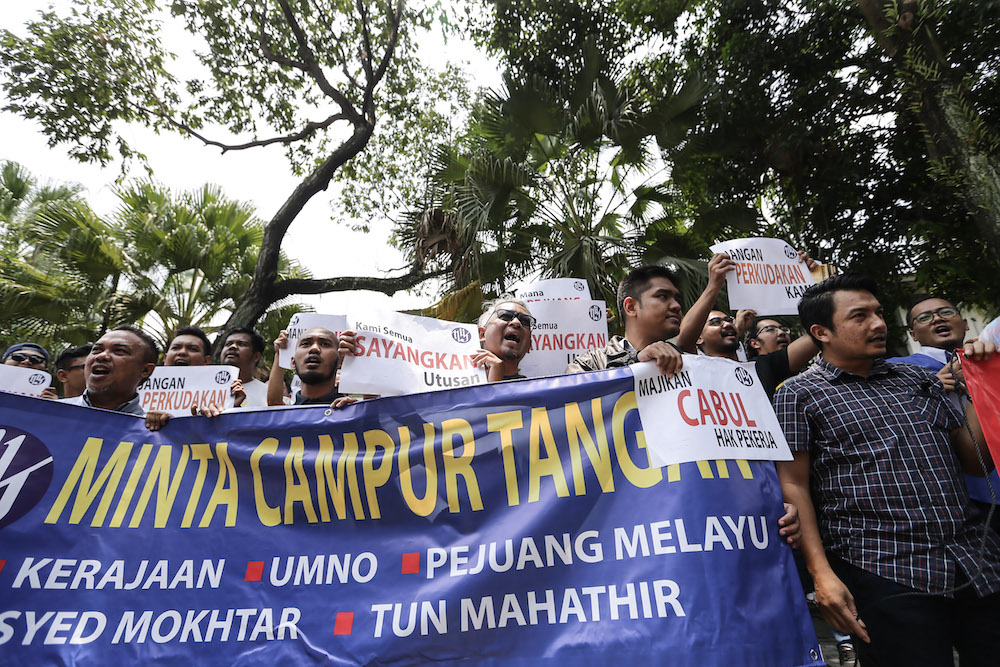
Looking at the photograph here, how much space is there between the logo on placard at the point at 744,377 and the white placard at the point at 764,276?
4.67ft

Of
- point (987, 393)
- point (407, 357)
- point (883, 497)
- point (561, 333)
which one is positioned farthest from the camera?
point (561, 333)

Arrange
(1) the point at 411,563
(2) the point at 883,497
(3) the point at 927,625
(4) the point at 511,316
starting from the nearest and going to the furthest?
(3) the point at 927,625 < (2) the point at 883,497 < (1) the point at 411,563 < (4) the point at 511,316

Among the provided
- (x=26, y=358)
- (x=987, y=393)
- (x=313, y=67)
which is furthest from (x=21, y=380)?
(x=313, y=67)

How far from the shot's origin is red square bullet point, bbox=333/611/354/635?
2268mm

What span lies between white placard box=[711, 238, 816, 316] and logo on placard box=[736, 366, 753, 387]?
1.42 m

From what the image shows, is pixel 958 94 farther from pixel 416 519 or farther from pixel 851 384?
pixel 416 519

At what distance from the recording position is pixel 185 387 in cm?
435

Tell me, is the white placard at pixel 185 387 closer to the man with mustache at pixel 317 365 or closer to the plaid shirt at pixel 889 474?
the man with mustache at pixel 317 365

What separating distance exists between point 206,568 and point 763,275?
137 inches

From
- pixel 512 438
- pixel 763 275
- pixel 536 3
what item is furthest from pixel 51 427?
pixel 536 3

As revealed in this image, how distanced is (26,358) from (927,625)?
608 cm

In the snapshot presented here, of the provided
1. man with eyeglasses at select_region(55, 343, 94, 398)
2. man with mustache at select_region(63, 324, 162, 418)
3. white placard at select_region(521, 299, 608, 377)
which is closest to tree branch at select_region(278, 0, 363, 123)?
man with eyeglasses at select_region(55, 343, 94, 398)

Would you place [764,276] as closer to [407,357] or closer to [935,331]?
[935,331]

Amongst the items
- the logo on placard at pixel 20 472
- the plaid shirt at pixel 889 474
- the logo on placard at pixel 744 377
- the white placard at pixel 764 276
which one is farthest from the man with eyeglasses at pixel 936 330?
the logo on placard at pixel 20 472
